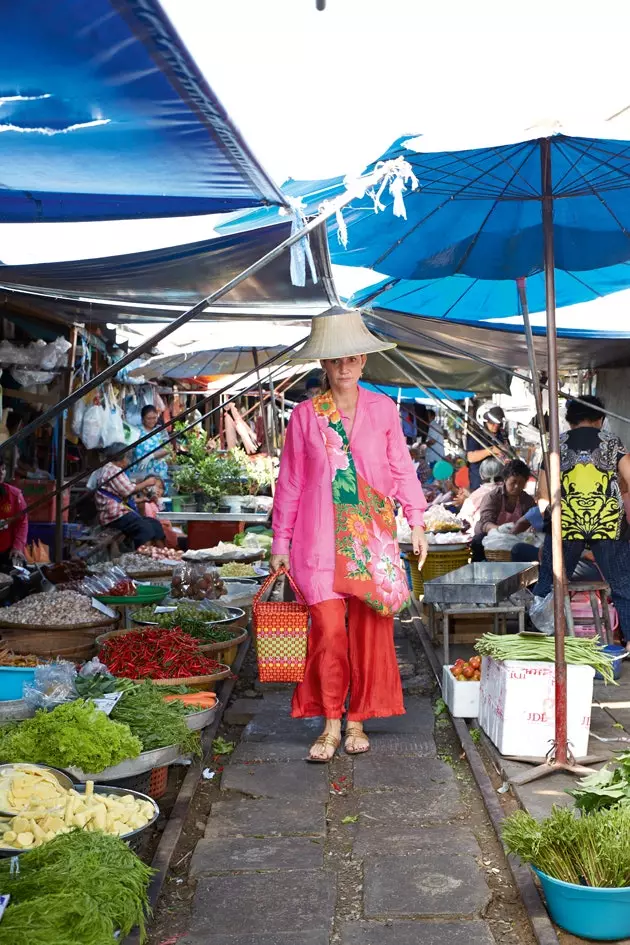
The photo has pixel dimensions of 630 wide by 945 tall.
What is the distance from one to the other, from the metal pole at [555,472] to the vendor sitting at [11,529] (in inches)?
185

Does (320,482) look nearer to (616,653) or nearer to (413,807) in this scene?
(413,807)

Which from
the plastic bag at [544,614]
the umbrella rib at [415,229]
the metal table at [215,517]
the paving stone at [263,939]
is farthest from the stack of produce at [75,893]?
the metal table at [215,517]

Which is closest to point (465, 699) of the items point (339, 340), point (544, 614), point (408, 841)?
point (544, 614)

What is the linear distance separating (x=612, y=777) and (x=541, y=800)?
821 millimetres

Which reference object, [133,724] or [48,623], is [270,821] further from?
[48,623]

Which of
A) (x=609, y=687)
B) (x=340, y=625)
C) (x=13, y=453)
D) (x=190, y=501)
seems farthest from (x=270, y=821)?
(x=190, y=501)

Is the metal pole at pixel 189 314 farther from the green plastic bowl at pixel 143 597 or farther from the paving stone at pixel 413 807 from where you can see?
the green plastic bowl at pixel 143 597

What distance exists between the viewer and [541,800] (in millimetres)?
4395

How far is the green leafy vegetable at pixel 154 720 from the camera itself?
14.2 ft

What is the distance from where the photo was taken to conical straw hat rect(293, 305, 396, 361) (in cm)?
518

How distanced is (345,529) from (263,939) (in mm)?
2300

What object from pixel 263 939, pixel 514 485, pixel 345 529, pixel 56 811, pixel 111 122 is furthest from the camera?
pixel 514 485

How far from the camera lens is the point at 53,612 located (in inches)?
249

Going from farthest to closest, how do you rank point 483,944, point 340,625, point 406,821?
point 340,625 < point 406,821 < point 483,944
